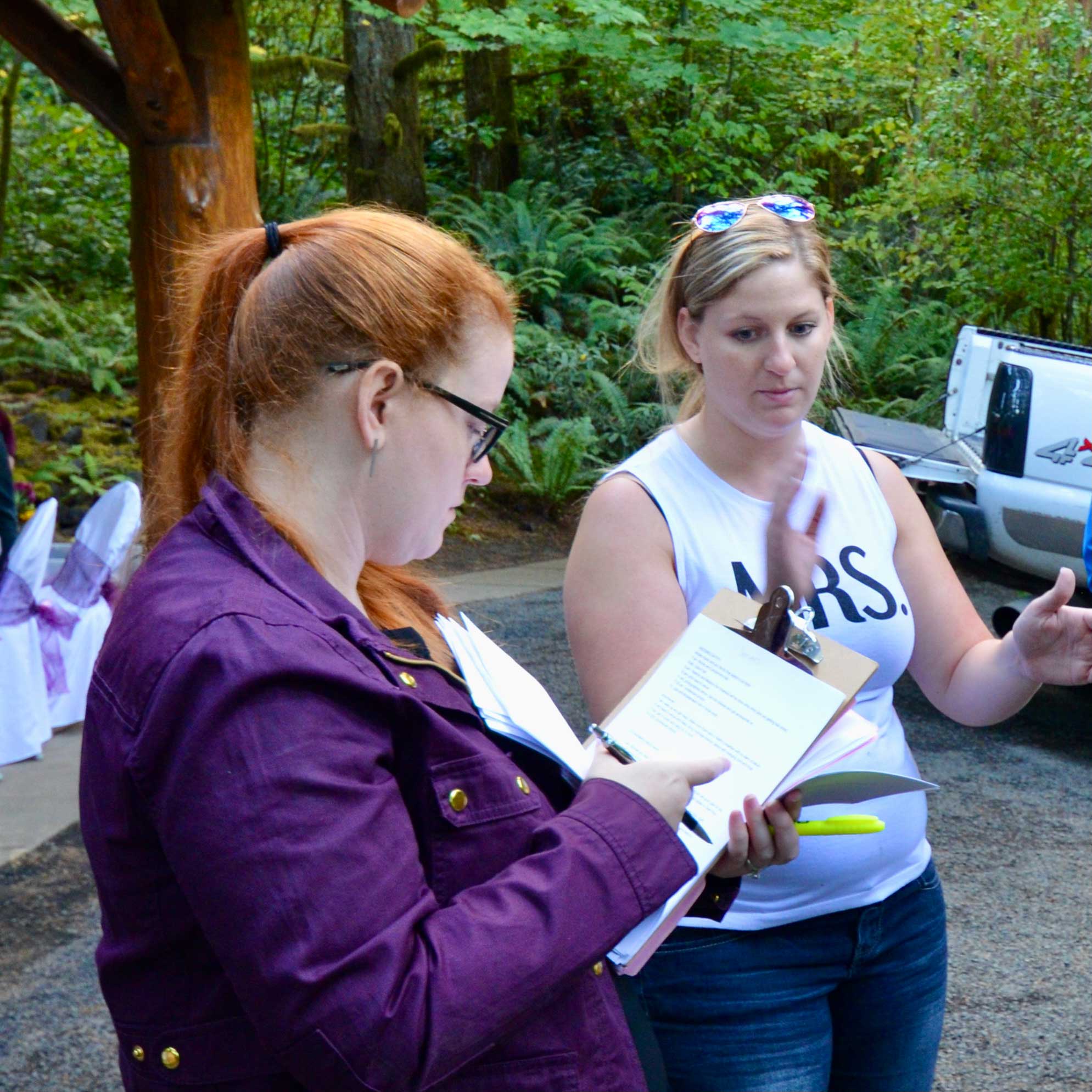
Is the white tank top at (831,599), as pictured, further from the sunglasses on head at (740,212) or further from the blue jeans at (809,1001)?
the sunglasses on head at (740,212)

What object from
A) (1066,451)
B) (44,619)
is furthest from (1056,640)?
(44,619)

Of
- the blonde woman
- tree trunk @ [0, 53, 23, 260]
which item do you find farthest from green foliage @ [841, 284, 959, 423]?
the blonde woman

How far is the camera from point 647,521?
1.93m

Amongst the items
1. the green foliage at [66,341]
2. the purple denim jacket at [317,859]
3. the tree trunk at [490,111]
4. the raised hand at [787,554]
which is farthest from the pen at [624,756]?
the tree trunk at [490,111]

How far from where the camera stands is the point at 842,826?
1.57 metres

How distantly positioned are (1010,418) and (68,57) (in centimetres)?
443

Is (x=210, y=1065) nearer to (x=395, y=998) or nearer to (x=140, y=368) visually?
(x=395, y=998)

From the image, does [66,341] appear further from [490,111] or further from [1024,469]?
[1024,469]

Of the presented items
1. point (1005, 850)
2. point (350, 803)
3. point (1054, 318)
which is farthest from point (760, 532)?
point (1054, 318)

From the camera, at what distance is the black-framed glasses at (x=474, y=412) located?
4.35 ft

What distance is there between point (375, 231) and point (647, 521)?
715 mm

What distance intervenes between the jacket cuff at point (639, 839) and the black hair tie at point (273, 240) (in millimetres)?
684

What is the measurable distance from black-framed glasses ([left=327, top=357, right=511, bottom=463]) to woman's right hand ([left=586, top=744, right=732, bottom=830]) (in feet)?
1.22

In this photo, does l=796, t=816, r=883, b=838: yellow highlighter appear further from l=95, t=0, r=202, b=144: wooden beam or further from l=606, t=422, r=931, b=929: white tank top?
l=95, t=0, r=202, b=144: wooden beam
